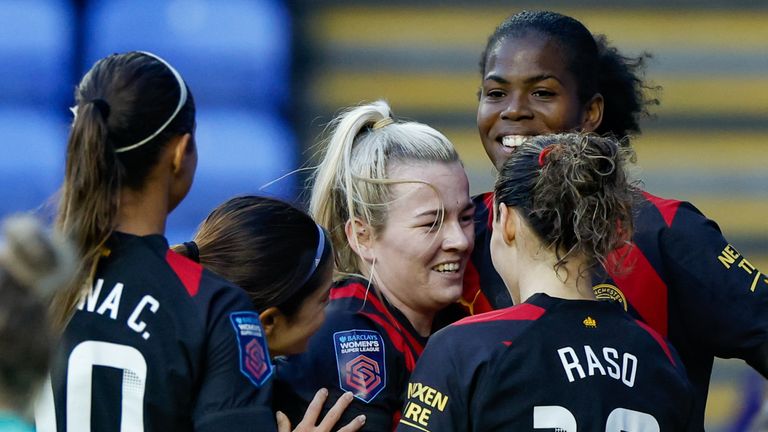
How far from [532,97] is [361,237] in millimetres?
548

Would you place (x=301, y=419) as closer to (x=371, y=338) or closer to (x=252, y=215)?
(x=371, y=338)

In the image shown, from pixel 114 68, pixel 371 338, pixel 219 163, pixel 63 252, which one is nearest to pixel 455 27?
pixel 219 163

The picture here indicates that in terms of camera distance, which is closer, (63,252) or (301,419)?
(63,252)

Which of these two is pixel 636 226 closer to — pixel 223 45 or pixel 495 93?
pixel 495 93

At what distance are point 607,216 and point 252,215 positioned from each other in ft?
2.39

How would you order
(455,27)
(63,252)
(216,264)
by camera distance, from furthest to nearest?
(455,27), (216,264), (63,252)

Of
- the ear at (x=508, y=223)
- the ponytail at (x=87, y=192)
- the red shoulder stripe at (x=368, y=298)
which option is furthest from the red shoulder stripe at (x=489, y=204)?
the ponytail at (x=87, y=192)

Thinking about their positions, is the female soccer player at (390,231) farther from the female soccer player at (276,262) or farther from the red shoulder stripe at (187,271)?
the red shoulder stripe at (187,271)

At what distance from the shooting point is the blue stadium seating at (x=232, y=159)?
4.99 m

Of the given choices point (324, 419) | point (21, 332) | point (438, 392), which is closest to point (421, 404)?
point (438, 392)

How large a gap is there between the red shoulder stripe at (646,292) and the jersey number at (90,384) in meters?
1.13

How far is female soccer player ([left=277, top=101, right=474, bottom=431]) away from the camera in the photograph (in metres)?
2.71

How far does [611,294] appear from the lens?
9.07 ft

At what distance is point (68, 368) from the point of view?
2139 millimetres
